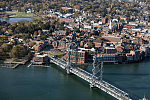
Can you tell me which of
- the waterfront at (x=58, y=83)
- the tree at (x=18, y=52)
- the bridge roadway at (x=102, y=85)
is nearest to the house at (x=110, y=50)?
the waterfront at (x=58, y=83)

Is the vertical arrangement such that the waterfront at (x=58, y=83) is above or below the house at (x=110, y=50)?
below

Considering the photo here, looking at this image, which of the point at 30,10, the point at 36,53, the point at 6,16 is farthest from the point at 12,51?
the point at 30,10

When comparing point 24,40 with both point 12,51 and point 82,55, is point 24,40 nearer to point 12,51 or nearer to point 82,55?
point 12,51

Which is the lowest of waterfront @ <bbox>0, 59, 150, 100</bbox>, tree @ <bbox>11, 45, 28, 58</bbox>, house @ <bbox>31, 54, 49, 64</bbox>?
waterfront @ <bbox>0, 59, 150, 100</bbox>

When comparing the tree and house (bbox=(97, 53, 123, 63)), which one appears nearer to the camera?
house (bbox=(97, 53, 123, 63))

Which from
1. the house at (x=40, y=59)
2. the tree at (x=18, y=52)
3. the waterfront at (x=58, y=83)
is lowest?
the waterfront at (x=58, y=83)

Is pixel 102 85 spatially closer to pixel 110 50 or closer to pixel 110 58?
pixel 110 58

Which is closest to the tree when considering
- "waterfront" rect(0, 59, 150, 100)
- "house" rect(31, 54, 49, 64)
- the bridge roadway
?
"house" rect(31, 54, 49, 64)

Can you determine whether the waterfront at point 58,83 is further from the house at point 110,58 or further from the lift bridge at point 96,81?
the house at point 110,58

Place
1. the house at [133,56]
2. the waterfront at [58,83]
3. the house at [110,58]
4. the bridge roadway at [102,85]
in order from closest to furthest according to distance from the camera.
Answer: the bridge roadway at [102,85] → the waterfront at [58,83] → the house at [110,58] → the house at [133,56]

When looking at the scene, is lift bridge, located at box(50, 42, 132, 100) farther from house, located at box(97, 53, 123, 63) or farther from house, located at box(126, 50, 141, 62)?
house, located at box(126, 50, 141, 62)
